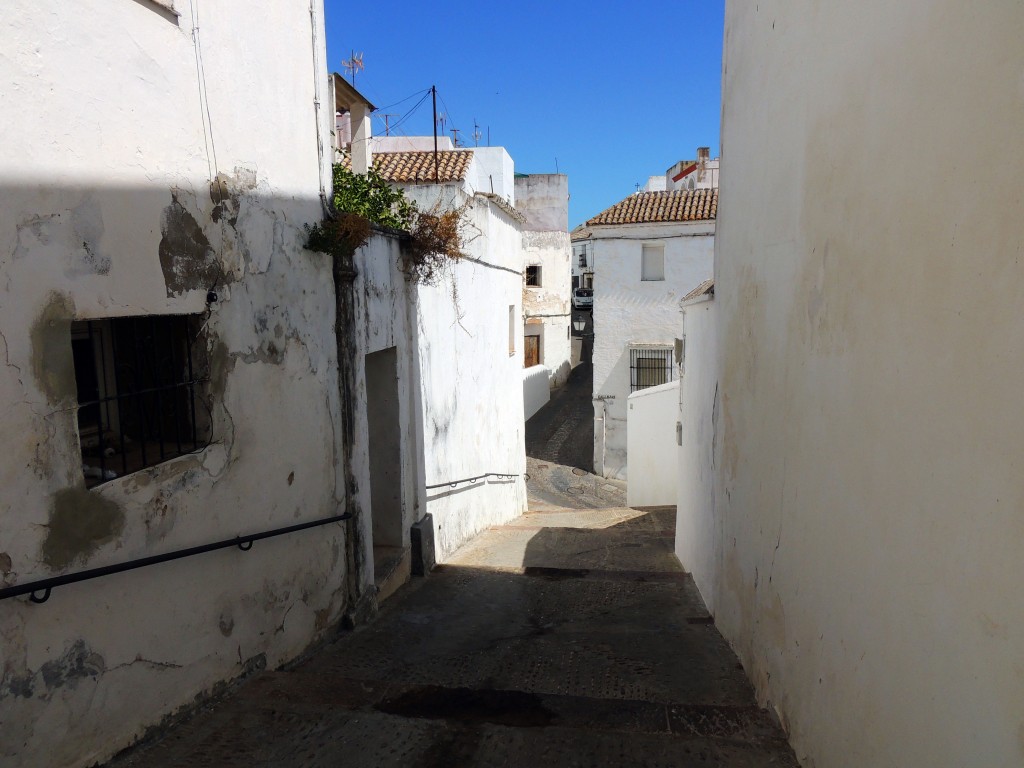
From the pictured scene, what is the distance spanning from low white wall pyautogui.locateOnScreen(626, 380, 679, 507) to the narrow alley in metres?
7.55

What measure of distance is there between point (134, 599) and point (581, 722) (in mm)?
2364

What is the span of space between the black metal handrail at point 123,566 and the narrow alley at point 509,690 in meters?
0.84

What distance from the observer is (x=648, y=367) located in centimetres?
2194

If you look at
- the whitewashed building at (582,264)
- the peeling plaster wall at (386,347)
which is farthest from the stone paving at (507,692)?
the whitewashed building at (582,264)

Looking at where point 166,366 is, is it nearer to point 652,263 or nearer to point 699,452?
point 699,452

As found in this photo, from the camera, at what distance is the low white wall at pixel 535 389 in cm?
2807

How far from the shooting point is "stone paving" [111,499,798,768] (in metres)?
3.71

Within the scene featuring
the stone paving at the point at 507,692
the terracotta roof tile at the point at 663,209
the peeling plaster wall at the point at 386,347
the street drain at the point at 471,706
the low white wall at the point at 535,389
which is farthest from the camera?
the low white wall at the point at 535,389

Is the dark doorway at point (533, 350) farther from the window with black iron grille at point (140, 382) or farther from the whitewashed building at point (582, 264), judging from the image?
the window with black iron grille at point (140, 382)

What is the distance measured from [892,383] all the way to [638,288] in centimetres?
1930

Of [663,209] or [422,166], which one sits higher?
[663,209]

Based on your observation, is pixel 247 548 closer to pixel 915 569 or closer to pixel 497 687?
pixel 497 687

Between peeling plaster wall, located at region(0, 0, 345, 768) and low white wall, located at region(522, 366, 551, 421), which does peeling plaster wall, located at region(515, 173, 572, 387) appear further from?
peeling plaster wall, located at region(0, 0, 345, 768)

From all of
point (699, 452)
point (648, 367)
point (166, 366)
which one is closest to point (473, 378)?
point (699, 452)
